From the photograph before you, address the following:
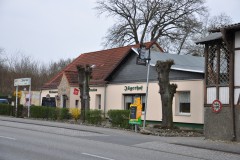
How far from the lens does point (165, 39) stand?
51.5 meters

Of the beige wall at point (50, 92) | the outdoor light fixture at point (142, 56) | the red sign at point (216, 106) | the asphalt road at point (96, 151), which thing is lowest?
the asphalt road at point (96, 151)

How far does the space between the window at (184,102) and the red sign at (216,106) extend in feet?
26.4

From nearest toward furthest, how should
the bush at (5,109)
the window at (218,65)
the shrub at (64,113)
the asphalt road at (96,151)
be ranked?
1. the asphalt road at (96,151)
2. the window at (218,65)
3. the shrub at (64,113)
4. the bush at (5,109)

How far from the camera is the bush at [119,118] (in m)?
23.5

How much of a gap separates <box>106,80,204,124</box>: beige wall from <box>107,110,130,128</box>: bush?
4.75 m

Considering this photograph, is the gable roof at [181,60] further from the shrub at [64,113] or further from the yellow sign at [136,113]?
the yellow sign at [136,113]

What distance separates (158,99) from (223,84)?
10220 mm

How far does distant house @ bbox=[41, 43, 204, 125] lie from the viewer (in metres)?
26.1

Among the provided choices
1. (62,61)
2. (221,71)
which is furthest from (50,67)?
(221,71)

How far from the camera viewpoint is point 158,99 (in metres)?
28.4

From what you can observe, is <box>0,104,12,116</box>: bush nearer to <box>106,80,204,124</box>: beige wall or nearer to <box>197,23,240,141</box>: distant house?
<box>106,80,204,124</box>: beige wall

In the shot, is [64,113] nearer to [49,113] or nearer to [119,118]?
[49,113]

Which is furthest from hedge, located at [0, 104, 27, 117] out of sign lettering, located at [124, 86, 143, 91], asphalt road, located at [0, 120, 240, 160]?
asphalt road, located at [0, 120, 240, 160]

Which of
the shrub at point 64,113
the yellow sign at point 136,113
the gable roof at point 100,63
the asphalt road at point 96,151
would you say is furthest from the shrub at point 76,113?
the asphalt road at point 96,151
